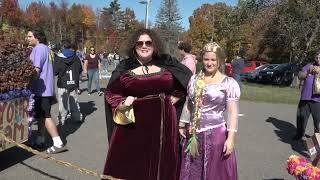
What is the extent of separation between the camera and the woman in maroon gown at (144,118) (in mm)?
4176

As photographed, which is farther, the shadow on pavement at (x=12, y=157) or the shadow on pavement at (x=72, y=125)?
the shadow on pavement at (x=72, y=125)

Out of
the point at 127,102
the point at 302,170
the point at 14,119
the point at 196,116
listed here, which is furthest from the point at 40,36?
the point at 302,170

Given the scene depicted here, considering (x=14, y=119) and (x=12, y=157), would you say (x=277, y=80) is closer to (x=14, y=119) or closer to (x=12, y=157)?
(x=12, y=157)

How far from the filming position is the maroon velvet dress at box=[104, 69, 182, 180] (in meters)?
4.19

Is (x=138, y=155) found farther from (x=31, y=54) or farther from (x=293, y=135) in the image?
(x=293, y=135)

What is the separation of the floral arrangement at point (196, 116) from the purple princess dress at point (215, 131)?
30 mm

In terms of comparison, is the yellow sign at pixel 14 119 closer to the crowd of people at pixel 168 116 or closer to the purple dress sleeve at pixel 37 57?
the purple dress sleeve at pixel 37 57

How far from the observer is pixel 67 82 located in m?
9.99

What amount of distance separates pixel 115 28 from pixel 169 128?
105 metres

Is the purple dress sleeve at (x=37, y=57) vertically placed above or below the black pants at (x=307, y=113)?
above

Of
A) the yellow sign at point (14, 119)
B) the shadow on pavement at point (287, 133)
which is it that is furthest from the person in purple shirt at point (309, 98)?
the yellow sign at point (14, 119)

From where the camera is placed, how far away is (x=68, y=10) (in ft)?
336

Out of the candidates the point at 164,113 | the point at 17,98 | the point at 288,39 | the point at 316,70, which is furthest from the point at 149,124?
the point at 288,39

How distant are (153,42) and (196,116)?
780mm
